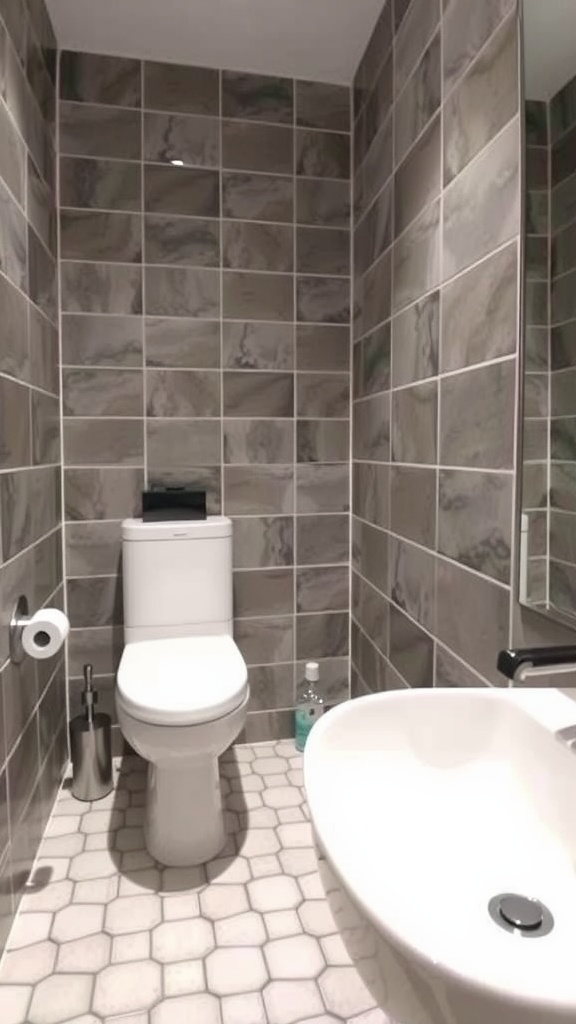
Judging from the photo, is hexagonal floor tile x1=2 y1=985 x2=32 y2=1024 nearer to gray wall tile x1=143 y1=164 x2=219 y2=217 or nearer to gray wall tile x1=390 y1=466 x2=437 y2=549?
gray wall tile x1=390 y1=466 x2=437 y2=549

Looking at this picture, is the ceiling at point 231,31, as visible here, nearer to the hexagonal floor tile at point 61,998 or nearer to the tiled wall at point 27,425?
the tiled wall at point 27,425

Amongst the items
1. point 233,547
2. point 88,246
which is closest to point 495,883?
point 233,547

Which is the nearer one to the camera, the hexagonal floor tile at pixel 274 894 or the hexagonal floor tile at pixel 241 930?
the hexagonal floor tile at pixel 241 930

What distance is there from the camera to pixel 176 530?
1.78 metres

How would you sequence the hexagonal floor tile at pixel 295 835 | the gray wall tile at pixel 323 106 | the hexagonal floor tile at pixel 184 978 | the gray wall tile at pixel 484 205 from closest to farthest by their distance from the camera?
the gray wall tile at pixel 484 205 → the hexagonal floor tile at pixel 184 978 → the hexagonal floor tile at pixel 295 835 → the gray wall tile at pixel 323 106

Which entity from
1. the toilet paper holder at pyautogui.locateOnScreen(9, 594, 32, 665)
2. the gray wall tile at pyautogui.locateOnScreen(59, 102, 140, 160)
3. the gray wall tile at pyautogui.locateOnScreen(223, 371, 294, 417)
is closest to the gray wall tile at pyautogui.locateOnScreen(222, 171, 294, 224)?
the gray wall tile at pyautogui.locateOnScreen(59, 102, 140, 160)

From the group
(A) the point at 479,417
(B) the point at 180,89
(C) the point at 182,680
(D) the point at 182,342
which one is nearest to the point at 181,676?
(C) the point at 182,680

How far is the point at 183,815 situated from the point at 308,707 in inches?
26.6

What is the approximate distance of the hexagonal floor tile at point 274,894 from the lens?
136cm

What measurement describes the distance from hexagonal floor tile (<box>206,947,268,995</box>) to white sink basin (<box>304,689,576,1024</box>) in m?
0.69

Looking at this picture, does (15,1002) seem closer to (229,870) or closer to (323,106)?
(229,870)

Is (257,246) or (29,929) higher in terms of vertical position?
(257,246)

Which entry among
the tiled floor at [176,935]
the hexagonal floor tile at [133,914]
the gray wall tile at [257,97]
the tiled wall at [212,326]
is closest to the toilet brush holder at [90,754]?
the tiled floor at [176,935]

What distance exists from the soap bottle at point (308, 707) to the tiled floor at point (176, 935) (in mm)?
338
